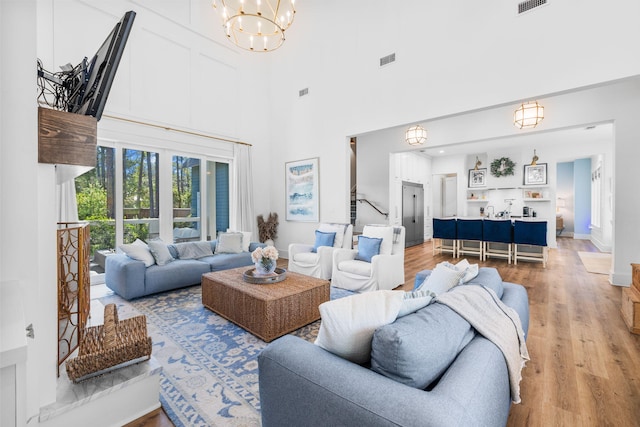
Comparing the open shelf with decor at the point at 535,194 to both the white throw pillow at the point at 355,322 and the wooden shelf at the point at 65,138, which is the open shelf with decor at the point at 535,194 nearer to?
the white throw pillow at the point at 355,322

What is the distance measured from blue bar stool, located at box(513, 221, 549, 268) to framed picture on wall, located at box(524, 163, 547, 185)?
9.78 ft

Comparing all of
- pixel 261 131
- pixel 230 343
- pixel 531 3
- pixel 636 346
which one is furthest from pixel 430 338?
pixel 261 131

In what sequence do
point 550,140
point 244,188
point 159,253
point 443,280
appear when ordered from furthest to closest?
point 550,140 → point 244,188 → point 159,253 → point 443,280

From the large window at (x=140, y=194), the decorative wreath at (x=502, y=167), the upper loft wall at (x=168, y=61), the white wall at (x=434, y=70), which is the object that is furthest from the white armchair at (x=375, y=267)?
the decorative wreath at (x=502, y=167)

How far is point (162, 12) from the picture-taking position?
5.02m

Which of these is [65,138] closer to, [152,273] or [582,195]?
[152,273]

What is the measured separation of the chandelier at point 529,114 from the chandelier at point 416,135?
1689 millimetres

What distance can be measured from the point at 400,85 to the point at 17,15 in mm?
4493

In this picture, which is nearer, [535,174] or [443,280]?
[443,280]

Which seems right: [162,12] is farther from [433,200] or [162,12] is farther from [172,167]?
[433,200]

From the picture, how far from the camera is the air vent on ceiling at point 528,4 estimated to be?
3.43 metres

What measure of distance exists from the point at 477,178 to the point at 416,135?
4.04 metres

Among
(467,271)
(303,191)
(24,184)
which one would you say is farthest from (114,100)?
(467,271)

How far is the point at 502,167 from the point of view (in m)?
8.38
